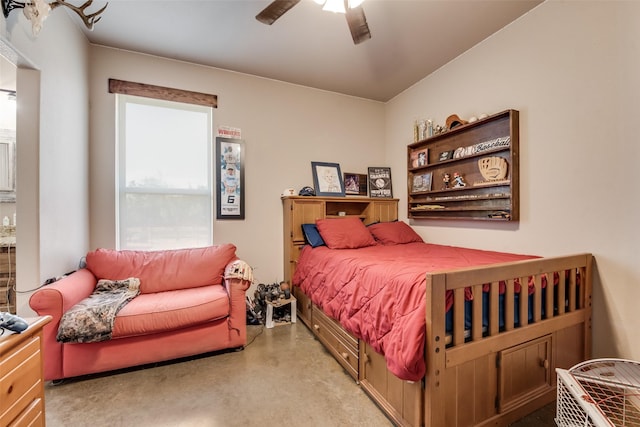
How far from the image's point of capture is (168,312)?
6.04ft

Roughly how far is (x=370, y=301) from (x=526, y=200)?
5.26 ft

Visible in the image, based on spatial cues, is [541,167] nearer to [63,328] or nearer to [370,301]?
[370,301]

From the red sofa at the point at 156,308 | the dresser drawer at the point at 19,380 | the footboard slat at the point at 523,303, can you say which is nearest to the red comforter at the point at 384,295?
the footboard slat at the point at 523,303

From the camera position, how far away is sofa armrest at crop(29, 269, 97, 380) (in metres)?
1.60

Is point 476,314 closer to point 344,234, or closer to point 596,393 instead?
point 596,393

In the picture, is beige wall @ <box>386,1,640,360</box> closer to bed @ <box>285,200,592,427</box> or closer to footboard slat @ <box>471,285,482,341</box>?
bed @ <box>285,200,592,427</box>

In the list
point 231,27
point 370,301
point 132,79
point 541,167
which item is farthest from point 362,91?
point 370,301

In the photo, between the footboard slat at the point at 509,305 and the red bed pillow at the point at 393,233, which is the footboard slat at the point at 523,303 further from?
the red bed pillow at the point at 393,233

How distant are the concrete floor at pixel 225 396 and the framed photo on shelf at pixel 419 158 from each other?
7.40 ft

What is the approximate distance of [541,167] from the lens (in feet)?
6.54

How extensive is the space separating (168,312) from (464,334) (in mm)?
1886

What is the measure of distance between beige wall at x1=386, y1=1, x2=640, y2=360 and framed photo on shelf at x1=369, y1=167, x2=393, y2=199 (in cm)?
137

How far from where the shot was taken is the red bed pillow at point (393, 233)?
291 cm

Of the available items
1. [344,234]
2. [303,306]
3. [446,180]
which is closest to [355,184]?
[344,234]
